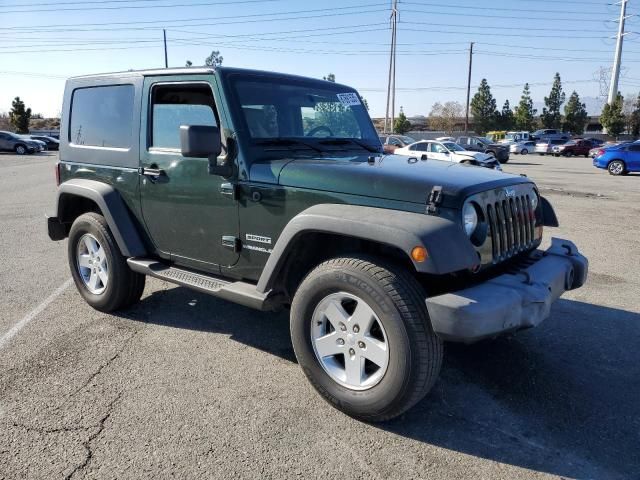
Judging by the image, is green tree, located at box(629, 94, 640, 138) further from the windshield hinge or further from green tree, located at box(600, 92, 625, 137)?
the windshield hinge

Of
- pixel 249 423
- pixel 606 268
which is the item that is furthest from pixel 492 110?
pixel 249 423

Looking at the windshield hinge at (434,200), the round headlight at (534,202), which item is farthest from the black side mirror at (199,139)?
the round headlight at (534,202)

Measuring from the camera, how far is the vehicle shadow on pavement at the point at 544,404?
8.89ft

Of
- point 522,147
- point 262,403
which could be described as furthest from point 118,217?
point 522,147

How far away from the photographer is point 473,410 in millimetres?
3127

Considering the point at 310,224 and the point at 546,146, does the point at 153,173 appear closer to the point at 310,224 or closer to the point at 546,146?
the point at 310,224

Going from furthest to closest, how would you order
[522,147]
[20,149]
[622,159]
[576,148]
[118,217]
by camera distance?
[522,147]
[576,148]
[20,149]
[622,159]
[118,217]

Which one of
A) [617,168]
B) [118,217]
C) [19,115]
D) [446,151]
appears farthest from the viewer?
[19,115]

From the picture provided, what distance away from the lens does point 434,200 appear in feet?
9.02

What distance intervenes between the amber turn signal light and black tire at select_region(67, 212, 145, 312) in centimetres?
279

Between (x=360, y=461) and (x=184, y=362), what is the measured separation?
1641 millimetres

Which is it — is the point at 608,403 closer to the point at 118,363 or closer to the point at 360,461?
the point at 360,461

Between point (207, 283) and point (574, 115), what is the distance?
257 ft

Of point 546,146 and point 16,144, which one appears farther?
point 546,146
